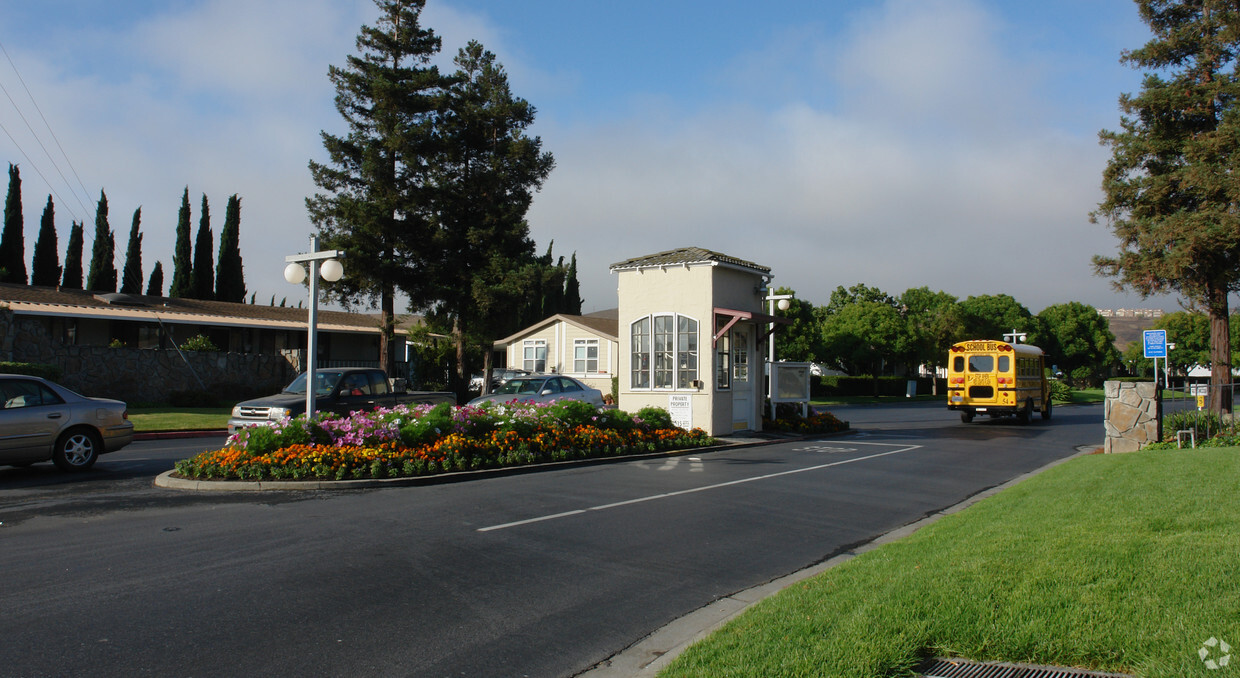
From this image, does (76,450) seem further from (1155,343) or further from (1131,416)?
(1155,343)

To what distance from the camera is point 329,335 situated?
132 feet

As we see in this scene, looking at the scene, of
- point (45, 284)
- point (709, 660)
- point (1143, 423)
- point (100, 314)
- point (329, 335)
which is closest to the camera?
point (709, 660)

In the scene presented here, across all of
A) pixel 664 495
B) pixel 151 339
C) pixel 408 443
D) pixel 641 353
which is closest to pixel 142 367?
pixel 151 339

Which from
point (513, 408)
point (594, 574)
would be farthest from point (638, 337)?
point (594, 574)

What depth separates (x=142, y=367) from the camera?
28578mm

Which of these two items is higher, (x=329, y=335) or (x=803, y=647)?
(x=329, y=335)

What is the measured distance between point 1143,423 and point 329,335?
34.9 m

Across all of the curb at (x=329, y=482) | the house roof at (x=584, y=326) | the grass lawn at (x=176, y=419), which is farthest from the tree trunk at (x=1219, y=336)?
the grass lawn at (x=176, y=419)

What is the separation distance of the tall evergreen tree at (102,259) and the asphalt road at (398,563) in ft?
142

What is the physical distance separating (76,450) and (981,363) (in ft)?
90.2

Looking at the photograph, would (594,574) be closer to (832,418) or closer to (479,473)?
(479,473)

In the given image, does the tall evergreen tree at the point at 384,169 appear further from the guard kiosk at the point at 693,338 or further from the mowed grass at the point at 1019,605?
the mowed grass at the point at 1019,605

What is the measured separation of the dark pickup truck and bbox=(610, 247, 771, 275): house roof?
627 cm

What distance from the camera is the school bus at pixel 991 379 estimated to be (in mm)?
28609
